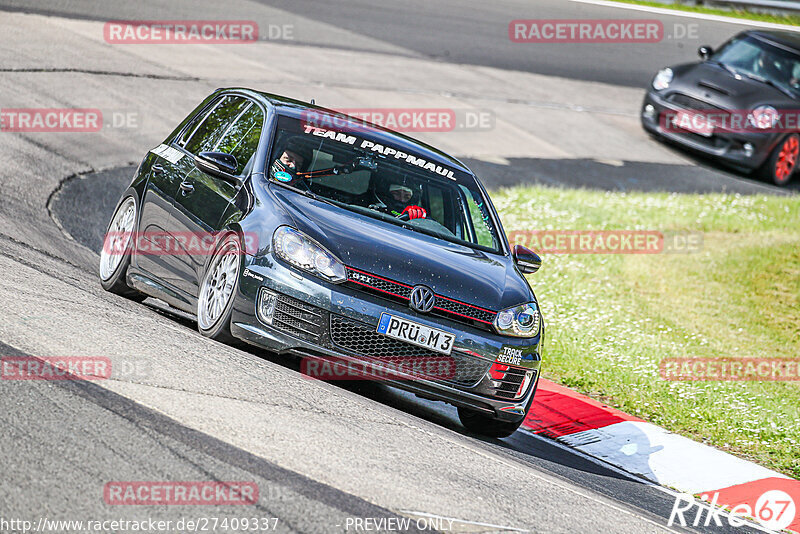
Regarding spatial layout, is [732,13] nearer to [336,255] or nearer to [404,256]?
[404,256]

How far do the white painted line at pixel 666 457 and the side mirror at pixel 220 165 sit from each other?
9.87ft

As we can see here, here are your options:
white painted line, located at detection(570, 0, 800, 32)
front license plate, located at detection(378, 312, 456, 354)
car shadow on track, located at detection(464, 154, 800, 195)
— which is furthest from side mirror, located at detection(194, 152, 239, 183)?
white painted line, located at detection(570, 0, 800, 32)

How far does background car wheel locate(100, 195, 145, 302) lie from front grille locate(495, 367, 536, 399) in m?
2.83

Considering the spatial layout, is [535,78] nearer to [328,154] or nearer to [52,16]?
[52,16]

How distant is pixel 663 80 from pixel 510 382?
40.9 ft

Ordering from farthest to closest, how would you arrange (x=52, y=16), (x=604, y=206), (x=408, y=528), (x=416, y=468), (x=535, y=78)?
(x=535, y=78) → (x=52, y=16) → (x=604, y=206) → (x=416, y=468) → (x=408, y=528)

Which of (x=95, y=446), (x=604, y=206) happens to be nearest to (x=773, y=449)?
(x=95, y=446)

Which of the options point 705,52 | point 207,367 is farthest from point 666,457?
point 705,52

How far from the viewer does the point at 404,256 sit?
660 cm

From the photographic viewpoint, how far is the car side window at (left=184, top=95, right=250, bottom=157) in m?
7.98

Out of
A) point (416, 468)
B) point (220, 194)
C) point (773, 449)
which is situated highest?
point (220, 194)

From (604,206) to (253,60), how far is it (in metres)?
6.18

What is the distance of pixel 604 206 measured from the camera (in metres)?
14.6

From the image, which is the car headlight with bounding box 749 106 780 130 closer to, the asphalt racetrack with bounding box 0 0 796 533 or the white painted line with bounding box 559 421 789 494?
the asphalt racetrack with bounding box 0 0 796 533
